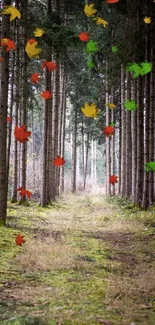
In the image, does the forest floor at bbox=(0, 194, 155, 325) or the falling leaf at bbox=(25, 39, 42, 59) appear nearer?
the forest floor at bbox=(0, 194, 155, 325)

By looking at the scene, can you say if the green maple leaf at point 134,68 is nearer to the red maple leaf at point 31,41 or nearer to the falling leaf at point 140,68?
the falling leaf at point 140,68

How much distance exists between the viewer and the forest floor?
294 cm

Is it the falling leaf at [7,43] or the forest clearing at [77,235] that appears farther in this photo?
the falling leaf at [7,43]

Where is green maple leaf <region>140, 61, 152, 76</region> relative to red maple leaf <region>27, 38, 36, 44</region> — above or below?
below

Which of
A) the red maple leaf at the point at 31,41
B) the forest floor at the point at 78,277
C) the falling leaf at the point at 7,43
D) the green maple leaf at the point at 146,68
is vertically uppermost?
the red maple leaf at the point at 31,41

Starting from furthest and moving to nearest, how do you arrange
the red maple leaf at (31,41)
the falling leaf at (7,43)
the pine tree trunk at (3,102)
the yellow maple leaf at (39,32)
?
the red maple leaf at (31,41)
the yellow maple leaf at (39,32)
the pine tree trunk at (3,102)
the falling leaf at (7,43)

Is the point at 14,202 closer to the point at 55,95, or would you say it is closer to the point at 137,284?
the point at 55,95

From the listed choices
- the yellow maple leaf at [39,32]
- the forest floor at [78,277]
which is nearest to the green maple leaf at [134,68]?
the yellow maple leaf at [39,32]

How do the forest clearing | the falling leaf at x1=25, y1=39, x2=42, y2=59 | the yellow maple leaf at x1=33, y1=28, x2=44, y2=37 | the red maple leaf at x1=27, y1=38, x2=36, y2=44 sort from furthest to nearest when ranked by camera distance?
1. the red maple leaf at x1=27, y1=38, x2=36, y2=44
2. the falling leaf at x1=25, y1=39, x2=42, y2=59
3. the yellow maple leaf at x1=33, y1=28, x2=44, y2=37
4. the forest clearing

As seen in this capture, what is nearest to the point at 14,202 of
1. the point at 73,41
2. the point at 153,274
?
the point at 73,41

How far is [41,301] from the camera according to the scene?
3.24 meters

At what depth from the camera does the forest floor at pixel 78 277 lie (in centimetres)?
294

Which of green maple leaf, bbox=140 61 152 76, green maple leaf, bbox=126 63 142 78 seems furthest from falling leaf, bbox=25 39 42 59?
green maple leaf, bbox=140 61 152 76

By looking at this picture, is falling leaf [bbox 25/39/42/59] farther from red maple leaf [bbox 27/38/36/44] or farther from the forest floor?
the forest floor
